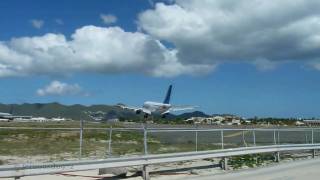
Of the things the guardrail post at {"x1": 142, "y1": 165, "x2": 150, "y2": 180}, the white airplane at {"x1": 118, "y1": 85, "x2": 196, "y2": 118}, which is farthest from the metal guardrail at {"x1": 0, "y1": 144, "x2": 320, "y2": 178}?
the white airplane at {"x1": 118, "y1": 85, "x2": 196, "y2": 118}

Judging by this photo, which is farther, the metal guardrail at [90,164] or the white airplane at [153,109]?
the white airplane at [153,109]

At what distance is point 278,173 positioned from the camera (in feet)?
63.4

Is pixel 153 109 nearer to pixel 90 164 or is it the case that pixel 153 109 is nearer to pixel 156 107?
pixel 156 107

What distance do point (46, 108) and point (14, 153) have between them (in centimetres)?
16316

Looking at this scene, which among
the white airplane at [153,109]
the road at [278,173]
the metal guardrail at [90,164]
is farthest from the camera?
the white airplane at [153,109]

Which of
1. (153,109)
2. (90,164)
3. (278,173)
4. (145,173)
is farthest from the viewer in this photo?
(153,109)

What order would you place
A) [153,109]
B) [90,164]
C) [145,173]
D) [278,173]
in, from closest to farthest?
[90,164]
[145,173]
[278,173]
[153,109]

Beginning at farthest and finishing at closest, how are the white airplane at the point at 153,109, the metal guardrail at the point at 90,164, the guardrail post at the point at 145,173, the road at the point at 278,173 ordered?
the white airplane at the point at 153,109, the road at the point at 278,173, the guardrail post at the point at 145,173, the metal guardrail at the point at 90,164

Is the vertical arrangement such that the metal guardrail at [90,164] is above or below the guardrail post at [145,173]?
above

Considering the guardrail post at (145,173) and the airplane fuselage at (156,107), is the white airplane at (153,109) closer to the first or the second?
the airplane fuselage at (156,107)

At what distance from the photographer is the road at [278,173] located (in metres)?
17.8

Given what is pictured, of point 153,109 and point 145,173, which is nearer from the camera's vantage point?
point 145,173

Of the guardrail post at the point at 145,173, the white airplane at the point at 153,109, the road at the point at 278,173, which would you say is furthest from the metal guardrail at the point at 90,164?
the white airplane at the point at 153,109

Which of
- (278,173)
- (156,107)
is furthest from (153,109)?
(278,173)
